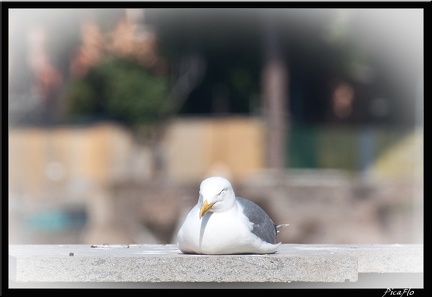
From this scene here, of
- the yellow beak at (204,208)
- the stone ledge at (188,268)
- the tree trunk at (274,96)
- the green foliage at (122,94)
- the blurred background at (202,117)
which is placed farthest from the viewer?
the green foliage at (122,94)

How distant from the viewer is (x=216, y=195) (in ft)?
24.3

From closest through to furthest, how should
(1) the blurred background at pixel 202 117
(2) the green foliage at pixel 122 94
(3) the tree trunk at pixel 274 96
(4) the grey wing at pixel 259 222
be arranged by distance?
1. (4) the grey wing at pixel 259 222
2. (1) the blurred background at pixel 202 117
3. (3) the tree trunk at pixel 274 96
4. (2) the green foliage at pixel 122 94

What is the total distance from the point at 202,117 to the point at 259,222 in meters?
25.3

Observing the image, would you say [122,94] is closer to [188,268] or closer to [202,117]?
[202,117]

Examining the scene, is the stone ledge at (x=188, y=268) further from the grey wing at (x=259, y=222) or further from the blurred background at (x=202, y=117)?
the blurred background at (x=202, y=117)

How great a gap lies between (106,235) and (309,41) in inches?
412

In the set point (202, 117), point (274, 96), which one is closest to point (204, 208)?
point (274, 96)

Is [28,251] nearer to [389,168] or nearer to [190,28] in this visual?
[389,168]

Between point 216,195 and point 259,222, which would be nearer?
point 216,195

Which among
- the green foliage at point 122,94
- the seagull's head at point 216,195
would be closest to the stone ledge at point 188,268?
the seagull's head at point 216,195

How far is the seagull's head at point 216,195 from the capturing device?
738cm

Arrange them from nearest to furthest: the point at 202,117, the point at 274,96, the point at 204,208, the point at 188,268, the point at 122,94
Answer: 1. the point at 188,268
2. the point at 204,208
3. the point at 274,96
4. the point at 202,117
5. the point at 122,94

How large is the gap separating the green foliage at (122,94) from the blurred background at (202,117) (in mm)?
42

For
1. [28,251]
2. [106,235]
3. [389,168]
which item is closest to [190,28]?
[389,168]
